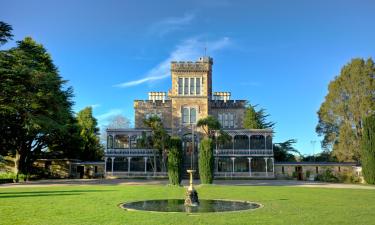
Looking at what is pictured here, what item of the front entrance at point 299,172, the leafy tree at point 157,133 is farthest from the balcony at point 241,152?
the leafy tree at point 157,133

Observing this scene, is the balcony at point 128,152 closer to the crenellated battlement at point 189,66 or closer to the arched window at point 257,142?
the crenellated battlement at point 189,66

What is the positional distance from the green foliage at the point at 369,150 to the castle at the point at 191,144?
13.4 metres

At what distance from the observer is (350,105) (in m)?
46.6

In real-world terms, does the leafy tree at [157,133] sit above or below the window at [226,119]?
below

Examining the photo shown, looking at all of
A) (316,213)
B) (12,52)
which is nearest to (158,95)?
(12,52)

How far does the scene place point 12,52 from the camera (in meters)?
30.3

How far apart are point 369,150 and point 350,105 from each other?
12608 mm

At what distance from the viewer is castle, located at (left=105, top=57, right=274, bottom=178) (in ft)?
156

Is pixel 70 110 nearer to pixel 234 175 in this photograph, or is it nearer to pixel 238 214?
pixel 234 175

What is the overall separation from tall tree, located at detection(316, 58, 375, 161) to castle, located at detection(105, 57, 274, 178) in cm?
792

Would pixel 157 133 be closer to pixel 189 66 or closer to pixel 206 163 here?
pixel 206 163

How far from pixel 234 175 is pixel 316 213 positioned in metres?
34.5

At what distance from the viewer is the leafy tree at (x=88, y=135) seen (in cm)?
5408

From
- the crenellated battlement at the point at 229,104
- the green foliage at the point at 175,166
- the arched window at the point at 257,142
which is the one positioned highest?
the crenellated battlement at the point at 229,104
